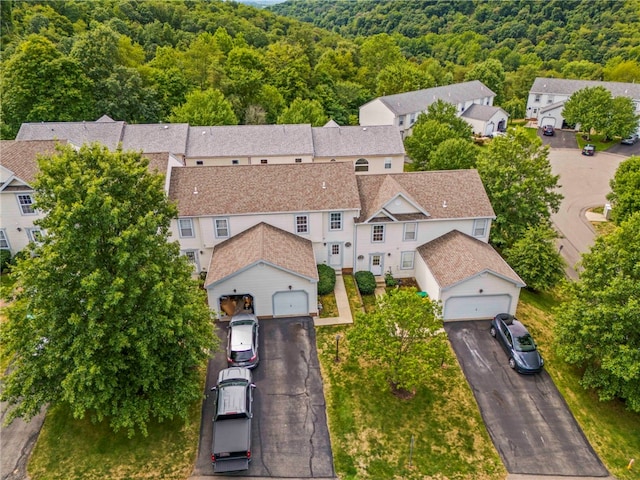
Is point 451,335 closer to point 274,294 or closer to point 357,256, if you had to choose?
point 357,256

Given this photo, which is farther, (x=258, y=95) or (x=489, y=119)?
(x=489, y=119)

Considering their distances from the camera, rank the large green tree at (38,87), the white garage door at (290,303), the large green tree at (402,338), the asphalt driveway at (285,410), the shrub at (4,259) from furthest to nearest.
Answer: the large green tree at (38,87) < the shrub at (4,259) < the white garage door at (290,303) < the large green tree at (402,338) < the asphalt driveway at (285,410)

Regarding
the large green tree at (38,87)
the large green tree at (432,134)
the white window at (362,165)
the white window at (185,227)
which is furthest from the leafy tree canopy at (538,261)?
the large green tree at (38,87)

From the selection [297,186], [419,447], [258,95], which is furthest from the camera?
[258,95]

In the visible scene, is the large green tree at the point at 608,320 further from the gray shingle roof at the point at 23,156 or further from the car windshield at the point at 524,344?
the gray shingle roof at the point at 23,156

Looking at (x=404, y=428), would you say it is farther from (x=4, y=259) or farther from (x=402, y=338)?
(x=4, y=259)

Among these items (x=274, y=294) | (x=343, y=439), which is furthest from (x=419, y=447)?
(x=274, y=294)

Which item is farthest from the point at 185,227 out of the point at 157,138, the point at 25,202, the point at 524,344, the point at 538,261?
the point at 538,261
